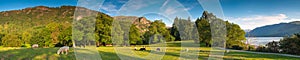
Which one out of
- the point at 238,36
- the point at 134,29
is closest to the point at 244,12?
the point at 238,36

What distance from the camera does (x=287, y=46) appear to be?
32938 mm

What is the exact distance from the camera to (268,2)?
160 ft

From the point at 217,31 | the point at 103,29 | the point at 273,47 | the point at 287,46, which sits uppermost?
the point at 103,29

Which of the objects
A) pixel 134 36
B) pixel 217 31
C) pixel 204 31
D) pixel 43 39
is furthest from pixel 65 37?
pixel 217 31

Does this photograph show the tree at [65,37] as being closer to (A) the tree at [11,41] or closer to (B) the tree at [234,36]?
(A) the tree at [11,41]

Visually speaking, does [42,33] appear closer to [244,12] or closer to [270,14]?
[244,12]

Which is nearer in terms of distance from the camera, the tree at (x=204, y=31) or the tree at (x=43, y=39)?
the tree at (x=204, y=31)

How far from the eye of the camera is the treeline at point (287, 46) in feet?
104

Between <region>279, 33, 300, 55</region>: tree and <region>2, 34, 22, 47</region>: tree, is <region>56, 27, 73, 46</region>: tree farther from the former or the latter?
<region>279, 33, 300, 55</region>: tree

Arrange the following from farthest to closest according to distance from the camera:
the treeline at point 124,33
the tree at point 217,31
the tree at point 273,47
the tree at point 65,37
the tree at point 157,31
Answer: the tree at point 157,31
the tree at point 65,37
the treeline at point 124,33
the tree at point 217,31
the tree at point 273,47

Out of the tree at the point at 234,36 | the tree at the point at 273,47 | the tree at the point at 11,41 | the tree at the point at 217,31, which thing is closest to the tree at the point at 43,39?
the tree at the point at 11,41

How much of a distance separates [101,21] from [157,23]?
1367cm

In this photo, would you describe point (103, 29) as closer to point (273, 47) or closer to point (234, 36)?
point (234, 36)

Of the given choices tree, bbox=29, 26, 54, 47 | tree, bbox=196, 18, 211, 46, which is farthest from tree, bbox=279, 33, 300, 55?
tree, bbox=29, 26, 54, 47
